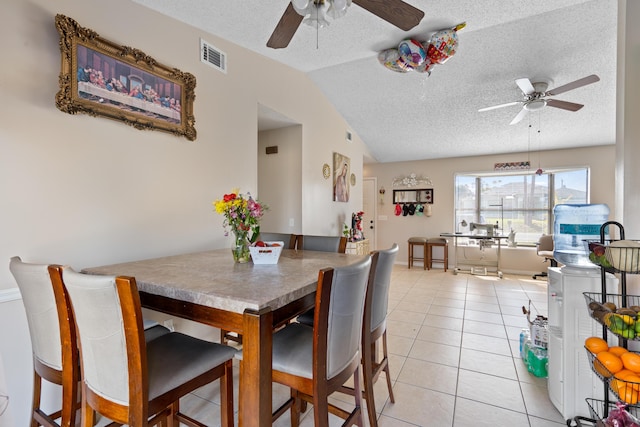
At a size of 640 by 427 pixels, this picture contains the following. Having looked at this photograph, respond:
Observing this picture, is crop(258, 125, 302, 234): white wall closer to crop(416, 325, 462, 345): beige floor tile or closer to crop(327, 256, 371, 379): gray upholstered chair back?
crop(416, 325, 462, 345): beige floor tile

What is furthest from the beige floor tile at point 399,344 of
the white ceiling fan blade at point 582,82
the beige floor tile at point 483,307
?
the white ceiling fan blade at point 582,82

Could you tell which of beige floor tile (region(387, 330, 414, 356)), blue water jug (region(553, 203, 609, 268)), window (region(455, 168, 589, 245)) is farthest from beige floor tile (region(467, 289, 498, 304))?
window (region(455, 168, 589, 245))

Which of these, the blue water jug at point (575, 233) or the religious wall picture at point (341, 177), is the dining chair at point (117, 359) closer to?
the blue water jug at point (575, 233)

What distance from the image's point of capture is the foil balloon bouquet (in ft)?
8.43

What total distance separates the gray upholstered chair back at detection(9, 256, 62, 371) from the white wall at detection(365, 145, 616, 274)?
605cm

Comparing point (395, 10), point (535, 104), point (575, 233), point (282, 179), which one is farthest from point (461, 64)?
point (282, 179)

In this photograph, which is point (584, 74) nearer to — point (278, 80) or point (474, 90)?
point (474, 90)

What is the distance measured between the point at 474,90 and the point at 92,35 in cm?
388

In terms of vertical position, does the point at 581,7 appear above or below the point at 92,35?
above

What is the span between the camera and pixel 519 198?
18.8 feet

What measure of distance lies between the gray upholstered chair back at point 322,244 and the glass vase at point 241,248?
698mm

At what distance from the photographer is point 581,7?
2.44m

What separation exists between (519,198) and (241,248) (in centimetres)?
596

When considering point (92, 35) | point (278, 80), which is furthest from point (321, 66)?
point (92, 35)
